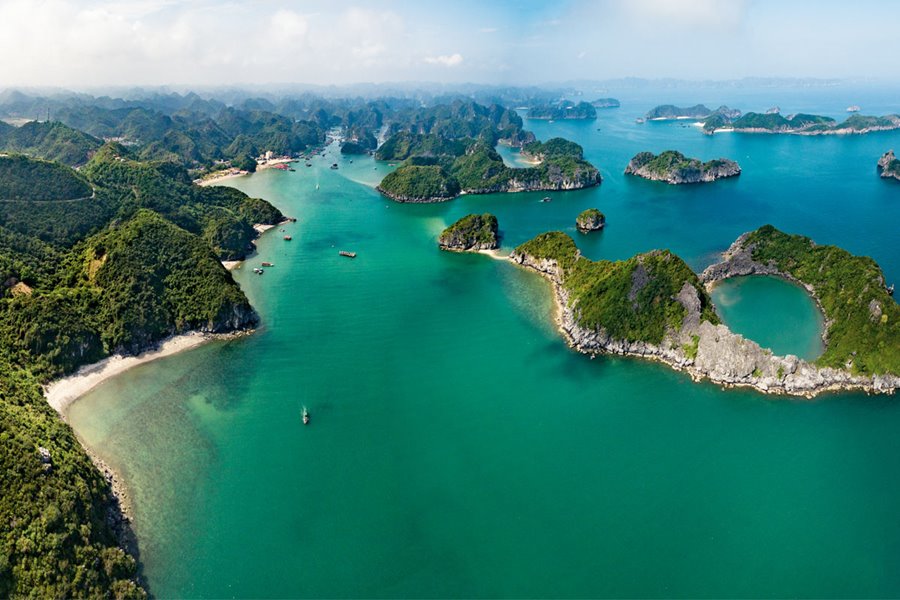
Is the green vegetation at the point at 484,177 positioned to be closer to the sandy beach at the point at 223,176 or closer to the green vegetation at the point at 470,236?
the green vegetation at the point at 470,236

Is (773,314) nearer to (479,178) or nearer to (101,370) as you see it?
(101,370)

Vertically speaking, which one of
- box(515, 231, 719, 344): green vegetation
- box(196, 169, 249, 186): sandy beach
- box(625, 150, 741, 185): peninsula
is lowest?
box(515, 231, 719, 344): green vegetation

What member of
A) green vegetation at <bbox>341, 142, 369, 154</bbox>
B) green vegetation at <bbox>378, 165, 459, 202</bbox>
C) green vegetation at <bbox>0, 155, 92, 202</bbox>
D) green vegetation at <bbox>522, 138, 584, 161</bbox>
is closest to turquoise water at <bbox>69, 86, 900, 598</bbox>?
green vegetation at <bbox>0, 155, 92, 202</bbox>

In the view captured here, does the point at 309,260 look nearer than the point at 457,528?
No

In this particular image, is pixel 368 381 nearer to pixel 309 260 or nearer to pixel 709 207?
pixel 309 260

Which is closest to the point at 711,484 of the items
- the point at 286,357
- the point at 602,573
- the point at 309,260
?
the point at 602,573

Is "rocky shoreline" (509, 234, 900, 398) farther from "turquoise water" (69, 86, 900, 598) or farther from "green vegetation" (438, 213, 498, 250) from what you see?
"green vegetation" (438, 213, 498, 250)

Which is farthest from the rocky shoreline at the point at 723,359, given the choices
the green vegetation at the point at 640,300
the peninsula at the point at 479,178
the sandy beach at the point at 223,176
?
the sandy beach at the point at 223,176
